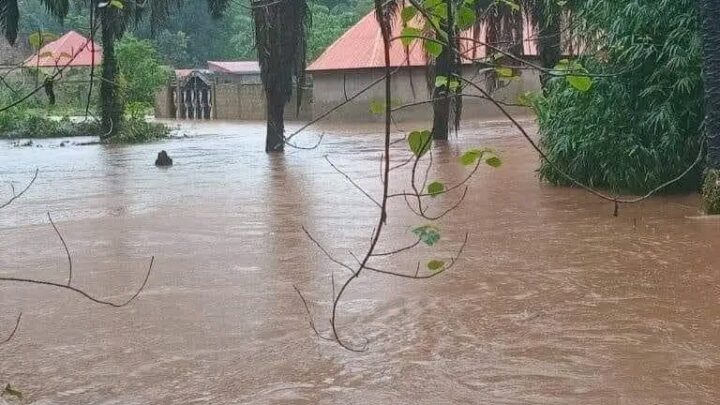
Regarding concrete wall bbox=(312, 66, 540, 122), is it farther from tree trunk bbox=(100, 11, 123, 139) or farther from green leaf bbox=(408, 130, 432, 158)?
green leaf bbox=(408, 130, 432, 158)

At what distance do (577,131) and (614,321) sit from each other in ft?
20.0

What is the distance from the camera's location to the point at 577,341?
222 inches

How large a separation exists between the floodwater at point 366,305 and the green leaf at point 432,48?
250 cm

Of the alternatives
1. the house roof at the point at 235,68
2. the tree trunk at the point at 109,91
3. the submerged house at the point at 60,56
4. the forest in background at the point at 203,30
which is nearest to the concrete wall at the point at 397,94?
the tree trunk at the point at 109,91

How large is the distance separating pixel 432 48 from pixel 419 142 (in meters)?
0.29

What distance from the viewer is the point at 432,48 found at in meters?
2.59

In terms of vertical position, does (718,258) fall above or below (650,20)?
below

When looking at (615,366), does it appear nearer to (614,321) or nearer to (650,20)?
(614,321)

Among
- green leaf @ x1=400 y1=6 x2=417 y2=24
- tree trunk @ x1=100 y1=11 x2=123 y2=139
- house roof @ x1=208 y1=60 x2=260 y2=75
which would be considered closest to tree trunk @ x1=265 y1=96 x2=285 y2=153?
tree trunk @ x1=100 y1=11 x2=123 y2=139

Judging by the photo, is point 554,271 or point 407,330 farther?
point 554,271

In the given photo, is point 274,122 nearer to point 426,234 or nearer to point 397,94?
point 397,94

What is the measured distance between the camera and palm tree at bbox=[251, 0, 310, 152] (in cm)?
1872

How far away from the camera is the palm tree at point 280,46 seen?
18.7 metres

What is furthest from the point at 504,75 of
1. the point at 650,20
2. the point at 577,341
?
the point at 650,20
